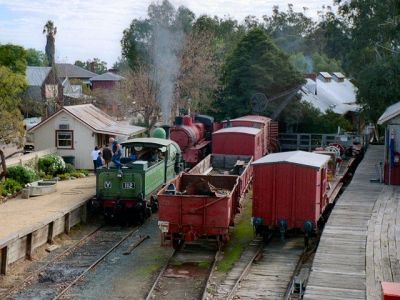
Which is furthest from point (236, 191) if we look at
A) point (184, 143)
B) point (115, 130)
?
point (115, 130)

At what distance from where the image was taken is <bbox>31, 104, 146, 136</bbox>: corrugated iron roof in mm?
28000

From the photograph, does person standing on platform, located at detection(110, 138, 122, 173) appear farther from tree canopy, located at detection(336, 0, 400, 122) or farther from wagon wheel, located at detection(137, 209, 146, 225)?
tree canopy, located at detection(336, 0, 400, 122)

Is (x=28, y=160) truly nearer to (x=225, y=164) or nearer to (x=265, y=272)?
(x=225, y=164)

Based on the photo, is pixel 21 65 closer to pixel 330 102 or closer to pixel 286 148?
pixel 286 148

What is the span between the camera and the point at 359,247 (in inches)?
558

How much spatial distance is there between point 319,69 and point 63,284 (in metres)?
60.4

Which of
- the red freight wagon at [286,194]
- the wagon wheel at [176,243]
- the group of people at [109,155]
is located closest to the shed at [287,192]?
the red freight wagon at [286,194]

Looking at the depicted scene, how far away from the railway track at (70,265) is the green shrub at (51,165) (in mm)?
6742

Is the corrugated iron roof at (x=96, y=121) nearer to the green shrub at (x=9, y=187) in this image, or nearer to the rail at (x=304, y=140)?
the green shrub at (x=9, y=187)

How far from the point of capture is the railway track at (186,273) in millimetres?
13648

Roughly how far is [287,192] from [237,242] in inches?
96.9

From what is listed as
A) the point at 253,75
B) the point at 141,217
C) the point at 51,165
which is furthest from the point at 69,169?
the point at 253,75

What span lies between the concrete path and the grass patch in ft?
16.7

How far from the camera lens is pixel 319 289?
11562mm
